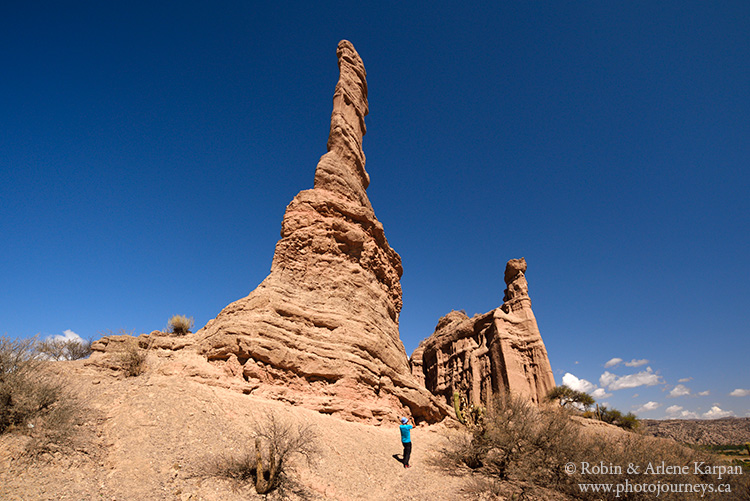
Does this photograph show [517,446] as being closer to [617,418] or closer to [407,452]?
[407,452]

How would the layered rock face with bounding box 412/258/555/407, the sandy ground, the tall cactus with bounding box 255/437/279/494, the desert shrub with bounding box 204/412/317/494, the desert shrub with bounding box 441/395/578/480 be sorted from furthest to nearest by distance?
the layered rock face with bounding box 412/258/555/407
the desert shrub with bounding box 441/395/578/480
the desert shrub with bounding box 204/412/317/494
the tall cactus with bounding box 255/437/279/494
the sandy ground

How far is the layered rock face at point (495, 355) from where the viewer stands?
29.1 m

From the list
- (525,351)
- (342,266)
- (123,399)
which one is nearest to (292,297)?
(342,266)

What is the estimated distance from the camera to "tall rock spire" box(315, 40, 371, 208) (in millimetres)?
18375

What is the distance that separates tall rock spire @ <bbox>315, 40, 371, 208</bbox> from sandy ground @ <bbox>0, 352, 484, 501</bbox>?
11.4m

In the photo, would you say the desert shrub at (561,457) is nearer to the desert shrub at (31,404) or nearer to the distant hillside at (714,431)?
the desert shrub at (31,404)

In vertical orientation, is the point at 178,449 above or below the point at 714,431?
above

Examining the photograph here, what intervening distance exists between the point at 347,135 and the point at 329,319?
12617mm

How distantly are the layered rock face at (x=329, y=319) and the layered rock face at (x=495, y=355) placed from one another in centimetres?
1456

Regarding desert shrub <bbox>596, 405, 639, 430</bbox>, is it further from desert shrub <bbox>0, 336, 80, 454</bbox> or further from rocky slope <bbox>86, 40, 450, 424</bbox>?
desert shrub <bbox>0, 336, 80, 454</bbox>

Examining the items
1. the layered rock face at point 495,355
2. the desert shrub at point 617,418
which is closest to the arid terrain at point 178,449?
the layered rock face at point 495,355

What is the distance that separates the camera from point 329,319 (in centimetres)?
1344

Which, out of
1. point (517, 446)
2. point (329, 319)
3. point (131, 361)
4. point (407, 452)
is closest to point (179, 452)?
point (131, 361)

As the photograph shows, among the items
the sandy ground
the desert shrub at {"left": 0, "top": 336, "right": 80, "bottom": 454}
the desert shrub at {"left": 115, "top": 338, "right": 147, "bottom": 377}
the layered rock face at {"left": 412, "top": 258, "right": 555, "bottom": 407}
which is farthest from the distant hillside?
the desert shrub at {"left": 0, "top": 336, "right": 80, "bottom": 454}
